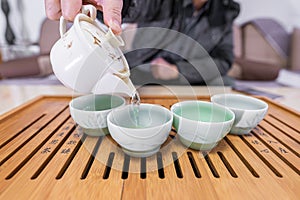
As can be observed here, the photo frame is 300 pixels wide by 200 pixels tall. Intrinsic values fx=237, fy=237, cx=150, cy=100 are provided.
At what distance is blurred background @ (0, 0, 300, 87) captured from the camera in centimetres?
199

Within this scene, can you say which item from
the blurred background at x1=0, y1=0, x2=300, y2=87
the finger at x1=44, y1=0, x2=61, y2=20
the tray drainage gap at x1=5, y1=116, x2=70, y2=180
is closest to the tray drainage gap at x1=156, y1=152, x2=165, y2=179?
the tray drainage gap at x1=5, y1=116, x2=70, y2=180

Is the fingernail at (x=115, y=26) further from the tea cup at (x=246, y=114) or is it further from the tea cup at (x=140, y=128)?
the tea cup at (x=246, y=114)

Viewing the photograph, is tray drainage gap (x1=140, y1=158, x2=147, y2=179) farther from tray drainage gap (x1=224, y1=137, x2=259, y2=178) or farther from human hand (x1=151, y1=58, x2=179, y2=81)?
human hand (x1=151, y1=58, x2=179, y2=81)

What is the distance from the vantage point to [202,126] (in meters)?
0.40

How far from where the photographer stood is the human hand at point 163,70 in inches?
40.4

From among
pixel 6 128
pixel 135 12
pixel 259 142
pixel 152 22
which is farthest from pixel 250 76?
pixel 6 128

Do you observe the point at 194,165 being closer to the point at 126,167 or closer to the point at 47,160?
the point at 126,167

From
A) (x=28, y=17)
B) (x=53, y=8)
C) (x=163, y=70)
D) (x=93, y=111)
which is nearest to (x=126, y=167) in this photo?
(x=93, y=111)

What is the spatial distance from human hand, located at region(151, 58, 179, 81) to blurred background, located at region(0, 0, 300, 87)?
2.77 ft

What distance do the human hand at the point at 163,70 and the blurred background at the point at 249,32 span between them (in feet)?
2.77

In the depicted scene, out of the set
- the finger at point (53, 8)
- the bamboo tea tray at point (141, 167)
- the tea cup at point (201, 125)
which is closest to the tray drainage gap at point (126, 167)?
the bamboo tea tray at point (141, 167)

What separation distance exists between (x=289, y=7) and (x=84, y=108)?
245 centimetres

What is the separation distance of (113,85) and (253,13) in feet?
7.49

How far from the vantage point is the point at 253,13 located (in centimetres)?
228
